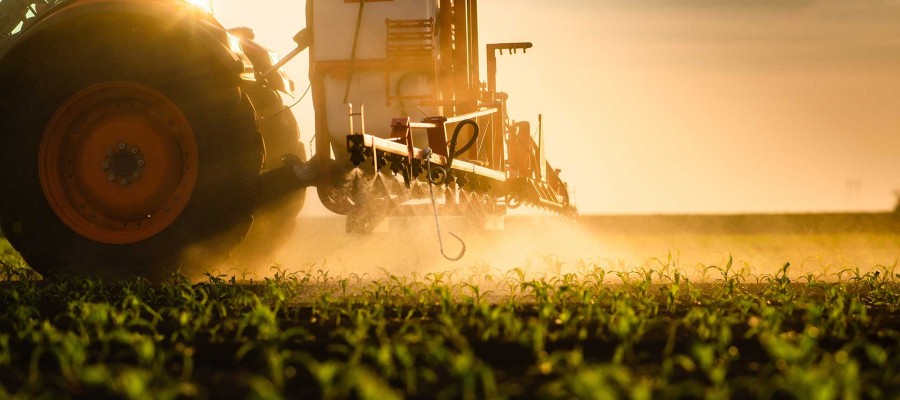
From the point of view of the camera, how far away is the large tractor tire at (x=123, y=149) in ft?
26.8

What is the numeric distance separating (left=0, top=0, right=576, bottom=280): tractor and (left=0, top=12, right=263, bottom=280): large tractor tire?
11mm

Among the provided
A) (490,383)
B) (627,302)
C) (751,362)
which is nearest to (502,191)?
(627,302)

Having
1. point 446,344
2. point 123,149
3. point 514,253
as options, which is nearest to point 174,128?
point 123,149

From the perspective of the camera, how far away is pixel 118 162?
8.38 meters

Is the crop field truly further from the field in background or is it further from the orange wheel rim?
the field in background

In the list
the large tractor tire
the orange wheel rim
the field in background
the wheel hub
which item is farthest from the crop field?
the field in background

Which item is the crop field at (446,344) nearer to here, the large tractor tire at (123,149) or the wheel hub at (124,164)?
the large tractor tire at (123,149)

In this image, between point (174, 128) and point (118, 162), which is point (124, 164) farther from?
point (174, 128)

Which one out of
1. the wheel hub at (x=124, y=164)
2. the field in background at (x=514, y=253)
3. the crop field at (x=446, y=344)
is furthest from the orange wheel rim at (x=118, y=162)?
the field in background at (x=514, y=253)

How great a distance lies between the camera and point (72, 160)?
852 cm

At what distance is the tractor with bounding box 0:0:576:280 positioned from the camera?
819cm

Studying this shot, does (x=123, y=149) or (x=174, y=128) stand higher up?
(x=174, y=128)

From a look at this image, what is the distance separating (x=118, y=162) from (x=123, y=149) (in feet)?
0.35

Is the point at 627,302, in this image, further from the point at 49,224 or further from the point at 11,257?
the point at 11,257
